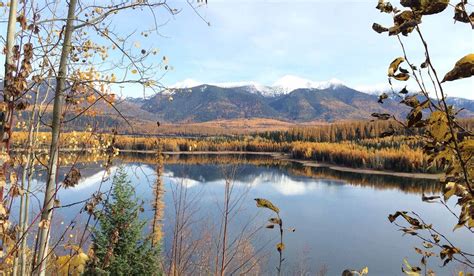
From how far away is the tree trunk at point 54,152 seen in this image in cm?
183

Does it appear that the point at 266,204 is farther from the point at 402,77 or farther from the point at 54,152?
the point at 54,152

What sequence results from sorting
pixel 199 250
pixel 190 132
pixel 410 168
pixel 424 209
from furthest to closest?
1. pixel 190 132
2. pixel 410 168
3. pixel 424 209
4. pixel 199 250

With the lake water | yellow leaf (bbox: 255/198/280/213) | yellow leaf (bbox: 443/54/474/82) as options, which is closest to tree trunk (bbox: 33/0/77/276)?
yellow leaf (bbox: 255/198/280/213)

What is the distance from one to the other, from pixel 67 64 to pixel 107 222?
5.26 m

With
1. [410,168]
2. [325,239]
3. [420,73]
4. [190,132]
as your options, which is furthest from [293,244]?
[190,132]

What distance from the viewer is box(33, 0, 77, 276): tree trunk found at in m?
1.83

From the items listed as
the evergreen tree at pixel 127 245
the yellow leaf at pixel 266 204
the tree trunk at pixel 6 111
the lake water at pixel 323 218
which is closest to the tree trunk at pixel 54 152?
the tree trunk at pixel 6 111

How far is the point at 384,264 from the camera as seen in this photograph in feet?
38.8

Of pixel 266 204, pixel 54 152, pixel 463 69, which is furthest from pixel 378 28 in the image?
pixel 54 152

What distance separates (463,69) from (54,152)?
5.91 feet

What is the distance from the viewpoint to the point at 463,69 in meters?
0.72

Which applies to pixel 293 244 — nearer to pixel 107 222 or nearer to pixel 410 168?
pixel 107 222

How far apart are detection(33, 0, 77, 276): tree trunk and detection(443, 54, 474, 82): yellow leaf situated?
1.75 meters

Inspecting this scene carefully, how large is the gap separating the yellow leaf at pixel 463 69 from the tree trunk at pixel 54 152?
69.0 inches
